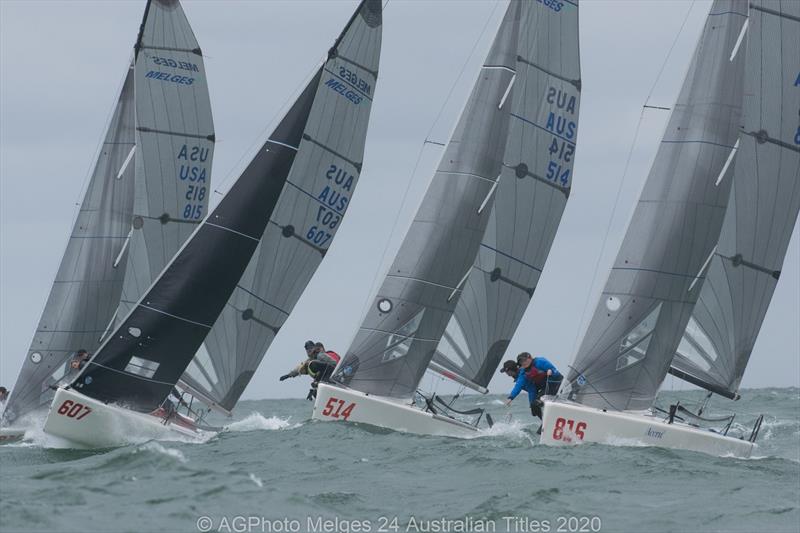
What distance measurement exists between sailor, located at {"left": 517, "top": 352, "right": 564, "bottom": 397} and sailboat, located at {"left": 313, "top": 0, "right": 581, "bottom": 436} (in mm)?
1424

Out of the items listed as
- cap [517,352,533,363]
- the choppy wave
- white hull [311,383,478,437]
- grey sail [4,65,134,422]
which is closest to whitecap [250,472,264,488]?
white hull [311,383,478,437]

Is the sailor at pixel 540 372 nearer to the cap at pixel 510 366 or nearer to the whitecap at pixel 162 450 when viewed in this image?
the cap at pixel 510 366

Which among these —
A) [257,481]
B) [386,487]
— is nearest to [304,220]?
[386,487]

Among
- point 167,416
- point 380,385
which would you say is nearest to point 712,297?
point 380,385

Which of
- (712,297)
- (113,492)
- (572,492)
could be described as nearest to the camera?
(113,492)

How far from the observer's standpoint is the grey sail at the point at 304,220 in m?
22.5

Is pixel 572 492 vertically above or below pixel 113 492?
above

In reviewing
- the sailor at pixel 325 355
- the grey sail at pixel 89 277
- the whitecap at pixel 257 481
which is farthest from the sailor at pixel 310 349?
the whitecap at pixel 257 481

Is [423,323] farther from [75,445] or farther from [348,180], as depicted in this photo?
[75,445]

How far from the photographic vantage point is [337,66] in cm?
2297

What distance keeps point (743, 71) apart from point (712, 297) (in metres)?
3.39

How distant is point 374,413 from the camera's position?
832 inches

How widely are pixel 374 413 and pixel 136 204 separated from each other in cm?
546

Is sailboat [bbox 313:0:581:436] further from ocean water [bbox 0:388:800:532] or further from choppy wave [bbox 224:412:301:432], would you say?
choppy wave [bbox 224:412:301:432]
